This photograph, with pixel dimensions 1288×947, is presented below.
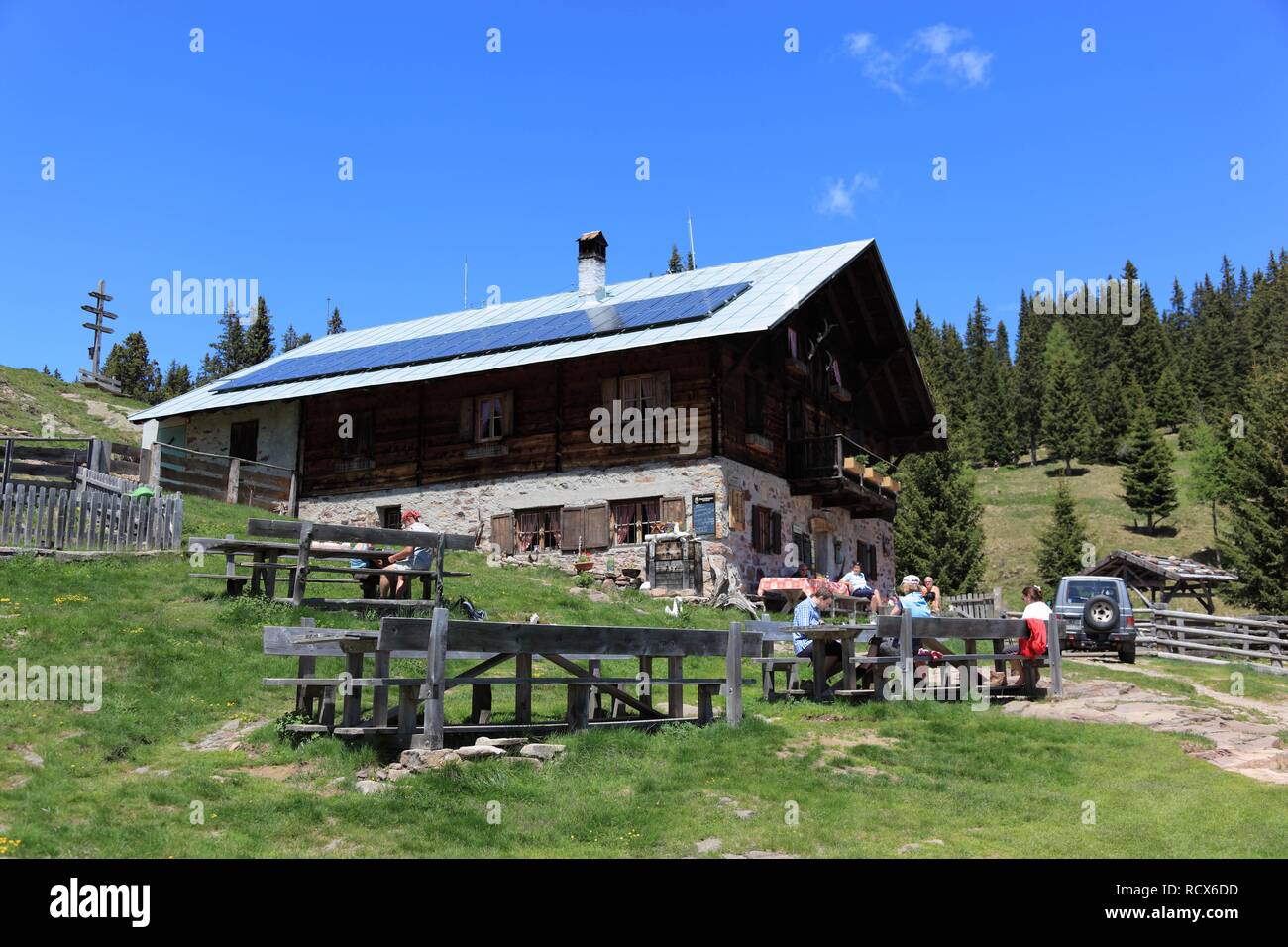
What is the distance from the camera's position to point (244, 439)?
37469 mm

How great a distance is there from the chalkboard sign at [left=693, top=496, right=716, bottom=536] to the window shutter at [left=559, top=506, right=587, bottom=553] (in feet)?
11.1

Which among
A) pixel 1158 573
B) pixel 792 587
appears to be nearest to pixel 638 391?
pixel 792 587

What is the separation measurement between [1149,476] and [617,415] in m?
53.0

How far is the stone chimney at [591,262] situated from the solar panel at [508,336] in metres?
3.02

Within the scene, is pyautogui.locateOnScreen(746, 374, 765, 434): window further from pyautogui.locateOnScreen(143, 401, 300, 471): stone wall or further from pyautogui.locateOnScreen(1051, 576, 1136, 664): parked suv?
pyautogui.locateOnScreen(143, 401, 300, 471): stone wall

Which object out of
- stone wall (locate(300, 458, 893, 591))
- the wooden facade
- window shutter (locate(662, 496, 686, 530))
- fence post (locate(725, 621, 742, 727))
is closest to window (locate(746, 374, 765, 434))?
the wooden facade

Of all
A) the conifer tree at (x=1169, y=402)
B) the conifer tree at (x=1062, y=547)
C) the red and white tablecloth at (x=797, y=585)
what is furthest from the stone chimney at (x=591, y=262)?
the conifer tree at (x=1169, y=402)

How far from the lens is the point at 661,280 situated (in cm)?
3684

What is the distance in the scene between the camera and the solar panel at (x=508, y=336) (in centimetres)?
3084

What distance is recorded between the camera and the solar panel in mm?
30844

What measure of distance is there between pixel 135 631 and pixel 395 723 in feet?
16.4

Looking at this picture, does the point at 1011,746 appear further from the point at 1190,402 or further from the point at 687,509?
the point at 1190,402
